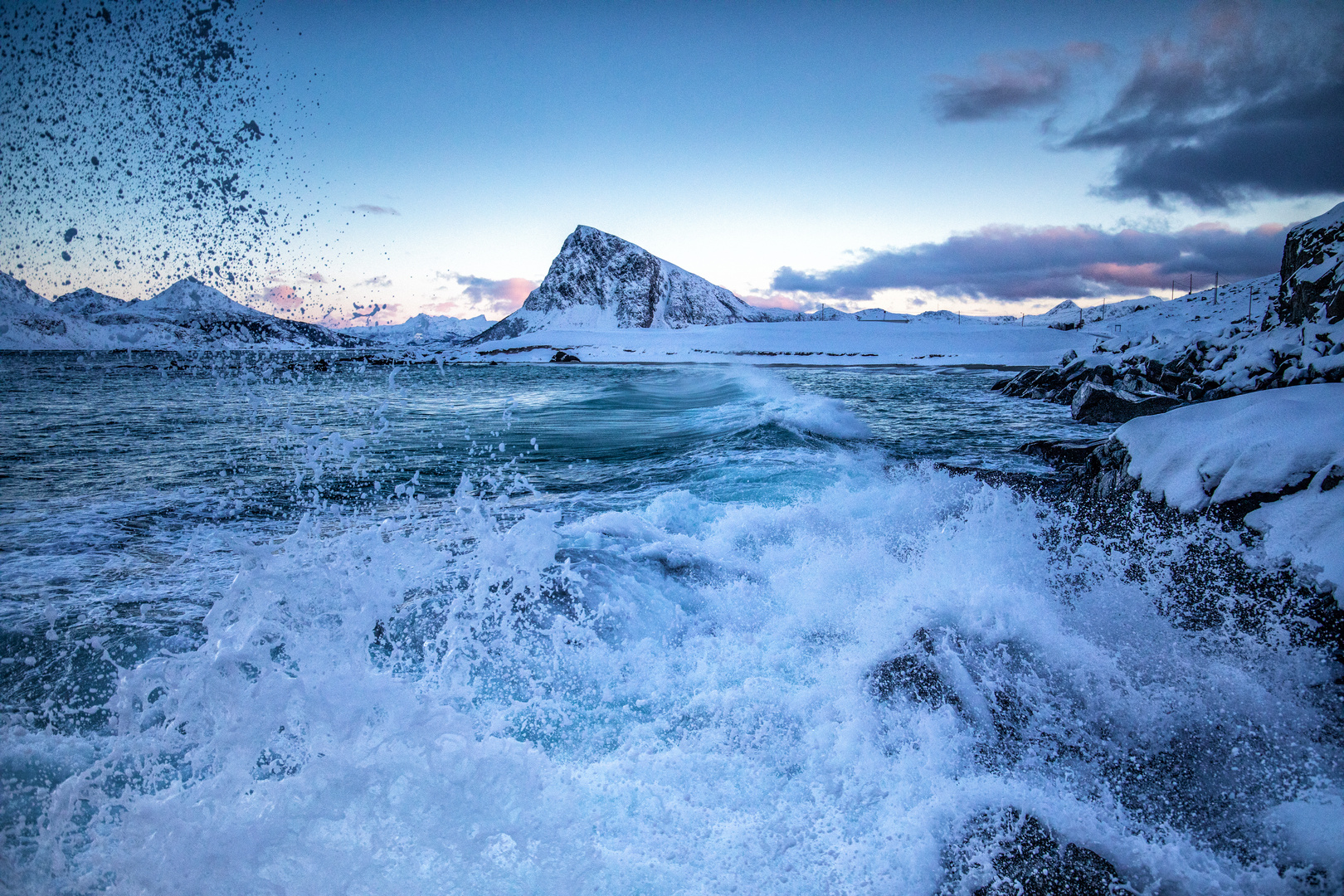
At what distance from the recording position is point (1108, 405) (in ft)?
34.7

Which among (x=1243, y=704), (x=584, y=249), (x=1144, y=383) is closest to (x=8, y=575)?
(x=1243, y=704)

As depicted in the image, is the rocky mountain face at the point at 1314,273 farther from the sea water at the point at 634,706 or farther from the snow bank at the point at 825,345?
→ the snow bank at the point at 825,345

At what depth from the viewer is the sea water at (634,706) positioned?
1811mm

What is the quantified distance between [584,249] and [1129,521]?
130849mm

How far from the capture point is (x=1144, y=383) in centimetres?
1217

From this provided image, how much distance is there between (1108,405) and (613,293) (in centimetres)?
11562

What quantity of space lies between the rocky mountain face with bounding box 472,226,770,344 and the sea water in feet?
365

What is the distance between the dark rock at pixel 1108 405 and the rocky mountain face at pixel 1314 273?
2100 millimetres

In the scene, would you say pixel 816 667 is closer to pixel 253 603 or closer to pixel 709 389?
pixel 253 603

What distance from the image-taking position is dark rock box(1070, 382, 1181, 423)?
395 inches

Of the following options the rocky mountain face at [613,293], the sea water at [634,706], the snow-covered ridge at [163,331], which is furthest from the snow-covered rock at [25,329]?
the sea water at [634,706]

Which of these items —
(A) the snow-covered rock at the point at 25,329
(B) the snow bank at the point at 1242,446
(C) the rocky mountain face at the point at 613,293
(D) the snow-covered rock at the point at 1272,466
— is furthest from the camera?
(C) the rocky mountain face at the point at 613,293

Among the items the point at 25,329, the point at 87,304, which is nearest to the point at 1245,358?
the point at 25,329

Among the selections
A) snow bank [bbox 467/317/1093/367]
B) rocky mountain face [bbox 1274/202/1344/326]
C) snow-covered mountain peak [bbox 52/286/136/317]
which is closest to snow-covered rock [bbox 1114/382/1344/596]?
rocky mountain face [bbox 1274/202/1344/326]
